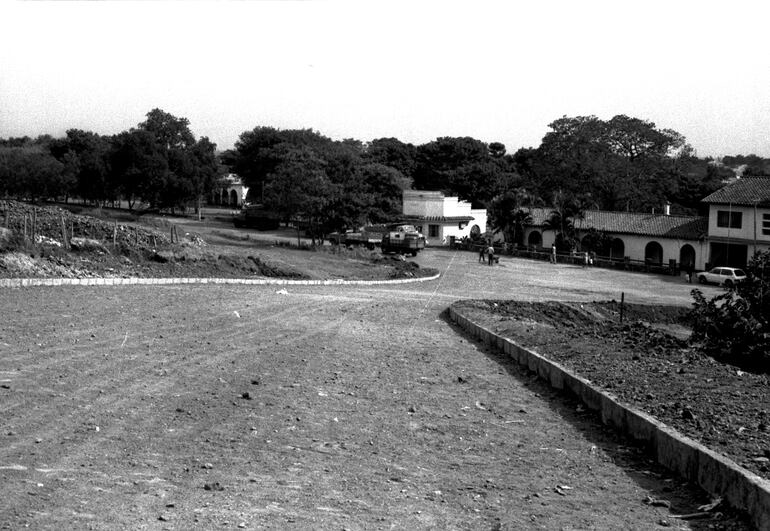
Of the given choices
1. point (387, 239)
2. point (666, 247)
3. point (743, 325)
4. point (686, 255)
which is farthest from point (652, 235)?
point (743, 325)

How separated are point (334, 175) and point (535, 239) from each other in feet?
55.3

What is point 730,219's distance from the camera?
5762 cm

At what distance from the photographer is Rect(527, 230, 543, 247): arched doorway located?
71688mm

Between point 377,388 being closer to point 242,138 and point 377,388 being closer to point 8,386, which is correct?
point 8,386

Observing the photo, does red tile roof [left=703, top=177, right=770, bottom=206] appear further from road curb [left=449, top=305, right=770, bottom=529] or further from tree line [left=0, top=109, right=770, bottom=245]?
road curb [left=449, top=305, right=770, bottom=529]

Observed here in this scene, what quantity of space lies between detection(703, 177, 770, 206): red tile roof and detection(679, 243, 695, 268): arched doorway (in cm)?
384

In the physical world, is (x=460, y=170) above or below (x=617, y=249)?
above

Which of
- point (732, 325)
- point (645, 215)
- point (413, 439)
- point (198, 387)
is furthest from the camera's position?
point (645, 215)

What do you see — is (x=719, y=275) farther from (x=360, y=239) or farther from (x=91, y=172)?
(x=91, y=172)

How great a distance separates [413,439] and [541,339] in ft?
26.3

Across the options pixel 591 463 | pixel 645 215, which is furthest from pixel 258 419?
pixel 645 215

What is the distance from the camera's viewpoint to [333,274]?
136ft

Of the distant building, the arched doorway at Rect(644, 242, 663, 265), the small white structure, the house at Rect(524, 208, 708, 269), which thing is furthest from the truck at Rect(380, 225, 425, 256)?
the distant building

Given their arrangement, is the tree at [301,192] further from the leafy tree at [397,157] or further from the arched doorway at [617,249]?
the leafy tree at [397,157]
